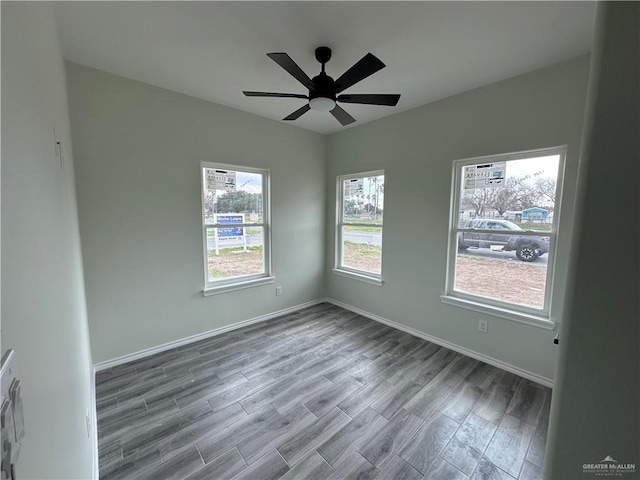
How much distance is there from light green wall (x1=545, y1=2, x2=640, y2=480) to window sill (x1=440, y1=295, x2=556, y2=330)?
7.70 ft

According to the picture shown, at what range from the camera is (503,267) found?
255 centimetres

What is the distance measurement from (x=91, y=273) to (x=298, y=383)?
2.14 meters

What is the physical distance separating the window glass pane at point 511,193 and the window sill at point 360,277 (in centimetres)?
131

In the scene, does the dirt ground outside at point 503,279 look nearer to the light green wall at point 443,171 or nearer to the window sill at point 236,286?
the light green wall at point 443,171

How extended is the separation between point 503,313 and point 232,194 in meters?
3.26

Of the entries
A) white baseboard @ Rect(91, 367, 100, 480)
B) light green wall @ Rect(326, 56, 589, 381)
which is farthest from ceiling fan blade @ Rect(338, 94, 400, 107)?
white baseboard @ Rect(91, 367, 100, 480)

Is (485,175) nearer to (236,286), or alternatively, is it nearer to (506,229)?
(506,229)

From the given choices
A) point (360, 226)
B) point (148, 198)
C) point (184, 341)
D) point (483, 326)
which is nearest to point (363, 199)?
point (360, 226)

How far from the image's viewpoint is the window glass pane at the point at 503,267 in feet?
7.77

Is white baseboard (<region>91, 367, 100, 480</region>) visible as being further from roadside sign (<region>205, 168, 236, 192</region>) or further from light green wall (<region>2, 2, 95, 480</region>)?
roadside sign (<region>205, 168, 236, 192</region>)

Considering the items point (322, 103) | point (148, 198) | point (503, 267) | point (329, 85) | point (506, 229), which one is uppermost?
point (329, 85)

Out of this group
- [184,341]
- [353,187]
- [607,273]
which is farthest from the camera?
[353,187]

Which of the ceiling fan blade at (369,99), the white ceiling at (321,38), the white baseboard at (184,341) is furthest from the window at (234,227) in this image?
the ceiling fan blade at (369,99)

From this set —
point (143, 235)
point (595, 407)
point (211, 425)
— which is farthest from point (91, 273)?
point (595, 407)
